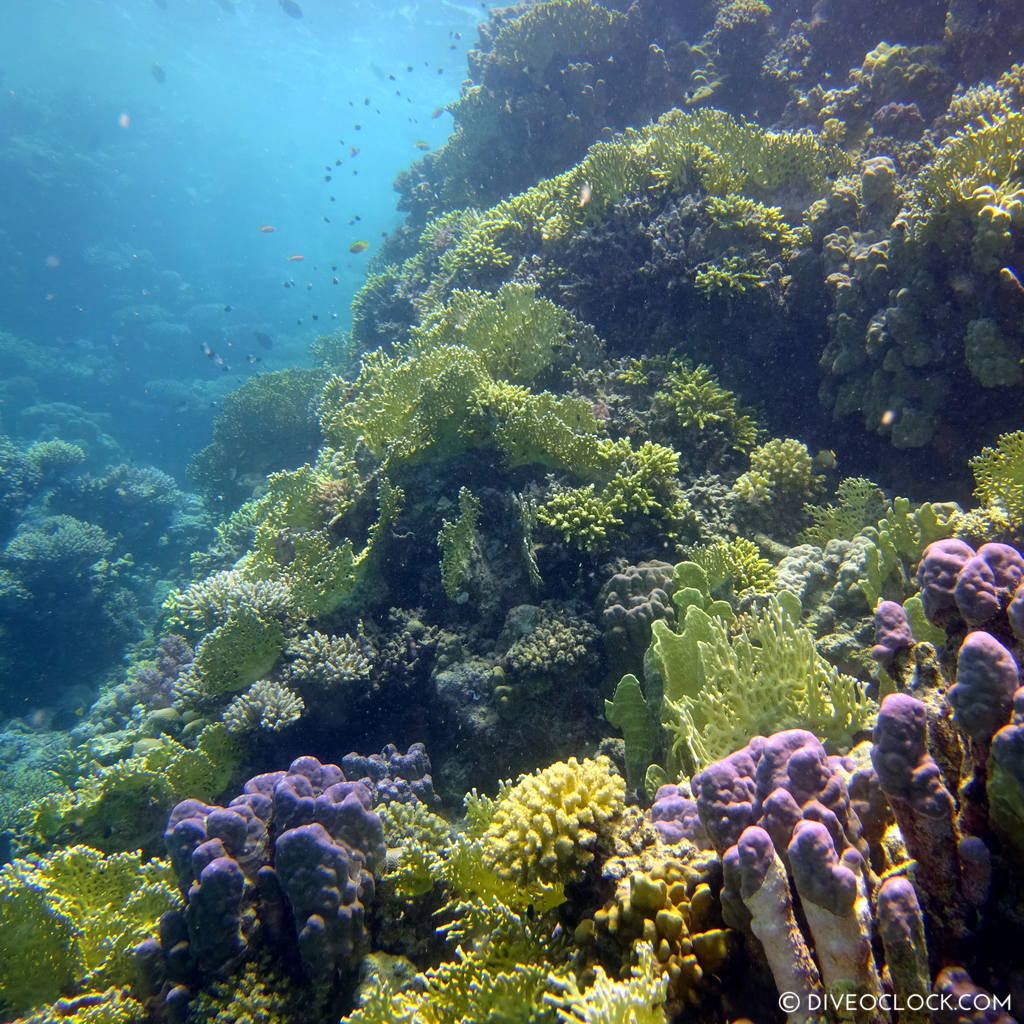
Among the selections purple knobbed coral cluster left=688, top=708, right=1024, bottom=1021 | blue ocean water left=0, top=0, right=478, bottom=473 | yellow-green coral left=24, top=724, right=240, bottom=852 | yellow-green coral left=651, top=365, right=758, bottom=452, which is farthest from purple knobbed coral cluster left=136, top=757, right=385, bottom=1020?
blue ocean water left=0, top=0, right=478, bottom=473

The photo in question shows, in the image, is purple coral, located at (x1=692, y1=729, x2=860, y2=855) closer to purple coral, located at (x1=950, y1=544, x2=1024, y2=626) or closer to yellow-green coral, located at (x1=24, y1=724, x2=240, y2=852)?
purple coral, located at (x1=950, y1=544, x2=1024, y2=626)

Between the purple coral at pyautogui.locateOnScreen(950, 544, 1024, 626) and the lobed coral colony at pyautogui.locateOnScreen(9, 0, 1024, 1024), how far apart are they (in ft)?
0.06

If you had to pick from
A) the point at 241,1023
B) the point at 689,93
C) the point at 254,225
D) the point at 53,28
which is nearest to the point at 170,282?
the point at 53,28

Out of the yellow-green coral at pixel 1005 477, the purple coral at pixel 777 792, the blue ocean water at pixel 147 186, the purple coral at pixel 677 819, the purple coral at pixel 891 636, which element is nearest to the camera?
the purple coral at pixel 777 792

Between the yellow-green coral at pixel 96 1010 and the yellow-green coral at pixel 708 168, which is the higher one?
the yellow-green coral at pixel 708 168

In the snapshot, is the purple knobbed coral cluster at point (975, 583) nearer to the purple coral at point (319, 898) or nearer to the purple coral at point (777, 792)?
the purple coral at point (777, 792)

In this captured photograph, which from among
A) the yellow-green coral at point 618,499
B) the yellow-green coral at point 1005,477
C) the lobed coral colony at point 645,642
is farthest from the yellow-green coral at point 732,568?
the yellow-green coral at point 1005,477

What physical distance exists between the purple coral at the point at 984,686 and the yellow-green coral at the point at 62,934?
14.5ft

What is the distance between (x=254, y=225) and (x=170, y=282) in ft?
209

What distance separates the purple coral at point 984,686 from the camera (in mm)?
1713

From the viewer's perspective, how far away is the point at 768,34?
37.1 feet

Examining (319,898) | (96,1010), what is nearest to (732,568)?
(319,898)

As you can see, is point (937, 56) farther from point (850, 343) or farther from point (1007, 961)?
point (1007, 961)

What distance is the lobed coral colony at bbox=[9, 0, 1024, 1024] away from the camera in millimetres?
1979
